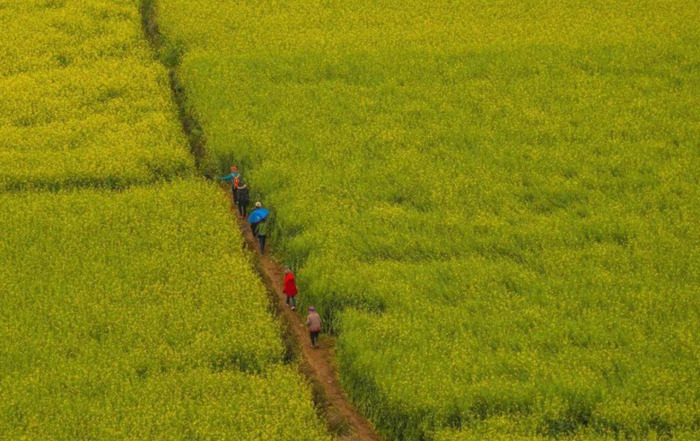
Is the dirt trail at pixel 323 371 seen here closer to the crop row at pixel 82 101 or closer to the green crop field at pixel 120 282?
the green crop field at pixel 120 282

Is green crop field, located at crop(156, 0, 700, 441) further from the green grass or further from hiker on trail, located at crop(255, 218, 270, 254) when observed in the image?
the green grass

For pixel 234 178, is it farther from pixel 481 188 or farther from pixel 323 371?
pixel 323 371

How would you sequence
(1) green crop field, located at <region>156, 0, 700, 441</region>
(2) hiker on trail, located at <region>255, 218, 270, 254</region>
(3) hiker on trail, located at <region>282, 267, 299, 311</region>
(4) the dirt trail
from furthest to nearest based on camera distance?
(2) hiker on trail, located at <region>255, 218, 270, 254</region>, (3) hiker on trail, located at <region>282, 267, 299, 311</region>, (4) the dirt trail, (1) green crop field, located at <region>156, 0, 700, 441</region>

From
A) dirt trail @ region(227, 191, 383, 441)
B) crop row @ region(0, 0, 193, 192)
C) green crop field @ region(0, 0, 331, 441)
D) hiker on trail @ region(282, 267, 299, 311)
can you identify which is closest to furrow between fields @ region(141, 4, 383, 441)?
dirt trail @ region(227, 191, 383, 441)

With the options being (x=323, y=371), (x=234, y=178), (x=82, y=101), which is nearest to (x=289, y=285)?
(x=323, y=371)

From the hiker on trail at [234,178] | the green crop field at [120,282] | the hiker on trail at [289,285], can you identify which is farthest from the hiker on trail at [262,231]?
the hiker on trail at [289,285]

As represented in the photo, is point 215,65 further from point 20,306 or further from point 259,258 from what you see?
point 20,306
